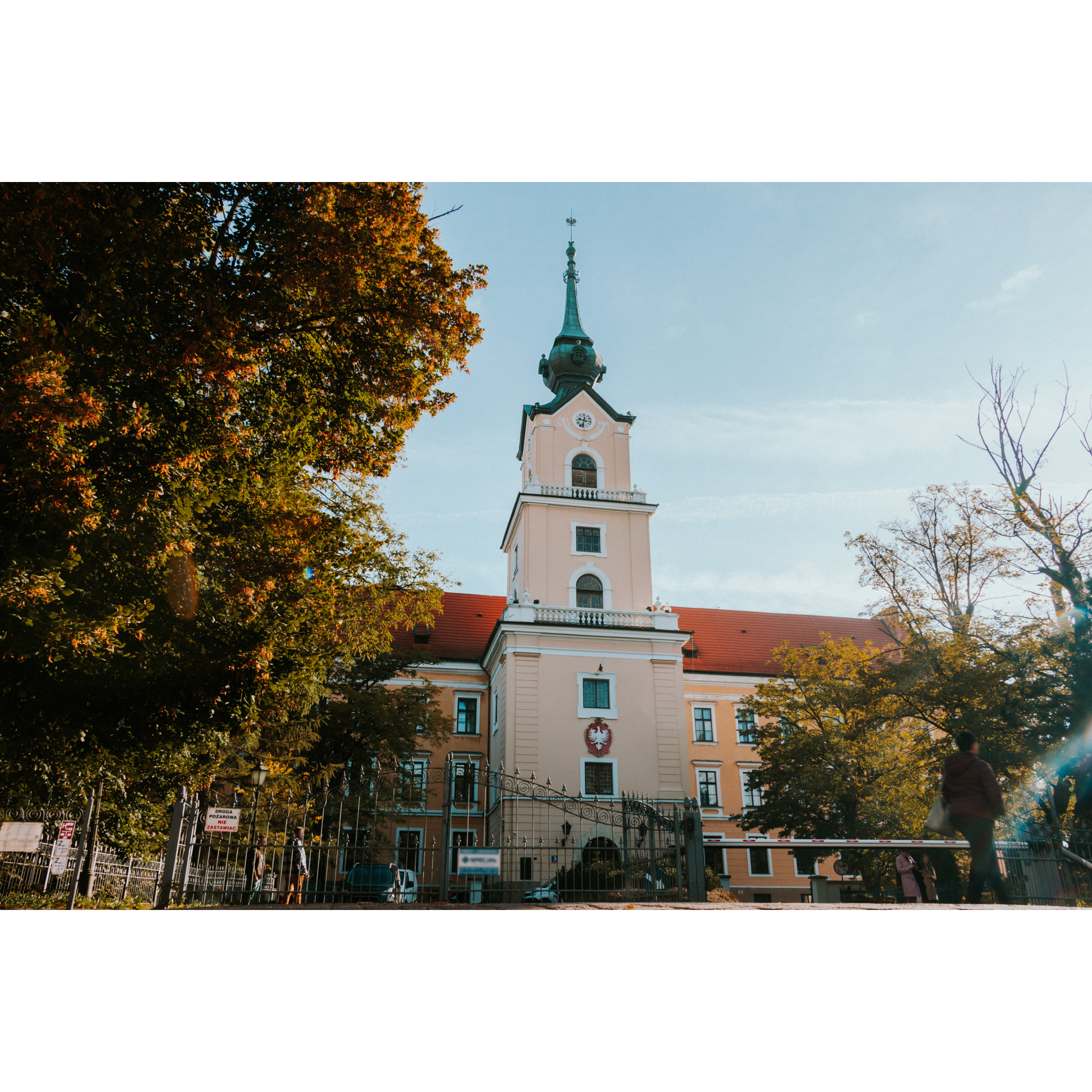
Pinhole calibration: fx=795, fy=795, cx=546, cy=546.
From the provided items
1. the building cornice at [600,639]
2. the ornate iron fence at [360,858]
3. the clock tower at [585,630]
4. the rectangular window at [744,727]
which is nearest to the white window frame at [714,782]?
the rectangular window at [744,727]

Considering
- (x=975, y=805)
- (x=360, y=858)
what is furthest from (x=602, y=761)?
(x=975, y=805)

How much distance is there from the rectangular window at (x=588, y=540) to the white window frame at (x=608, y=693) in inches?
190

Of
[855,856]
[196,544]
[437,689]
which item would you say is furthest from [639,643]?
[196,544]

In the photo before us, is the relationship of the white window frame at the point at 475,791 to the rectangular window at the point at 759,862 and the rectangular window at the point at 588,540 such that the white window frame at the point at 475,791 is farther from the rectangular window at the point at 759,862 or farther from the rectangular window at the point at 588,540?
the rectangular window at the point at 759,862

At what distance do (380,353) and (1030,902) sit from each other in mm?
10932

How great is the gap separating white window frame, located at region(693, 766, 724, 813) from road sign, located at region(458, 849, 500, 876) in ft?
75.8

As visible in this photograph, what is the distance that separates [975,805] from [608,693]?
2033cm

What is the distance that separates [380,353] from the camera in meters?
10.4

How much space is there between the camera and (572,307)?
122 feet

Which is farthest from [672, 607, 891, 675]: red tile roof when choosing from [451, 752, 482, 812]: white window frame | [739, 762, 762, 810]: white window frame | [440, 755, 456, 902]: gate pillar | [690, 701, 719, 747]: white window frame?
[440, 755, 456, 902]: gate pillar

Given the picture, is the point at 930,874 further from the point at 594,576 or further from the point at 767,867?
the point at 767,867

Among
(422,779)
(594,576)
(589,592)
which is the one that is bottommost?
(422,779)

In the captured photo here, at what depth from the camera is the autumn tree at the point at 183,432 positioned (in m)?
7.26

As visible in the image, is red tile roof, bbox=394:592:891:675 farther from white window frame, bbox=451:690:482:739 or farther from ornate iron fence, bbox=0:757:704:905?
ornate iron fence, bbox=0:757:704:905
